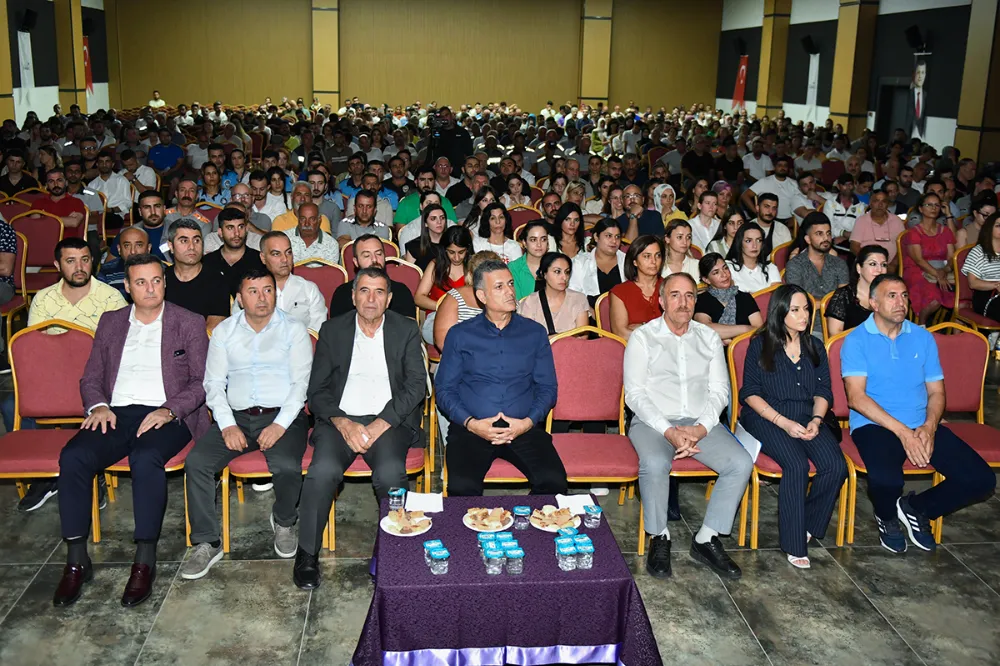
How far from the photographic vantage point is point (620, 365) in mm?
4367

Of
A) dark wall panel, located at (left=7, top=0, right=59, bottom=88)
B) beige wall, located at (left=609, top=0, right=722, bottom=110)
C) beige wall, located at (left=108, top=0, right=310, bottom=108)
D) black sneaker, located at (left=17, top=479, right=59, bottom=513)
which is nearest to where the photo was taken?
black sneaker, located at (left=17, top=479, right=59, bottom=513)

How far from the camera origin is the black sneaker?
14.1 ft

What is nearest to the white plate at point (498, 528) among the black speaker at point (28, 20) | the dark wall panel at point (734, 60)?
the black speaker at point (28, 20)

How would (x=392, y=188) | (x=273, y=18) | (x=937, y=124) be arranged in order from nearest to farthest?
(x=392, y=188)
(x=937, y=124)
(x=273, y=18)

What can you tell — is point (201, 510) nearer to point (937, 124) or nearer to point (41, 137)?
point (41, 137)

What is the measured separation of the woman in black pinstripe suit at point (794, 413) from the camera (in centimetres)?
396

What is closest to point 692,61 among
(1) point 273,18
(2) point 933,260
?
(1) point 273,18

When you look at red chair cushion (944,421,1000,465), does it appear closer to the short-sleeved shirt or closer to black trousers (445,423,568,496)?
black trousers (445,423,568,496)

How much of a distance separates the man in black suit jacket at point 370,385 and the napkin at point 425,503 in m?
0.52

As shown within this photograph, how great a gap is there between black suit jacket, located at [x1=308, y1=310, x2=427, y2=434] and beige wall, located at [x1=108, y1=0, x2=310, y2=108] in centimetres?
2318

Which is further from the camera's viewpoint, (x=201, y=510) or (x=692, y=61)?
(x=692, y=61)

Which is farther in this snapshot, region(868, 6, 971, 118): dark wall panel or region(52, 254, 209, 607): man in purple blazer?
region(868, 6, 971, 118): dark wall panel

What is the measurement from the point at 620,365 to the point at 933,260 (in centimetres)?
377

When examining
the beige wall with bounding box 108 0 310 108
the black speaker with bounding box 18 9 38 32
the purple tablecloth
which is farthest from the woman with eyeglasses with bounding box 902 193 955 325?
the beige wall with bounding box 108 0 310 108
